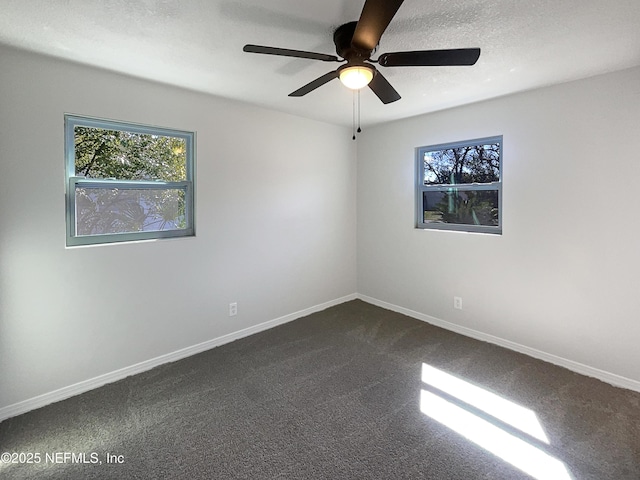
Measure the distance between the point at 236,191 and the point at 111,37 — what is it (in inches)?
60.3

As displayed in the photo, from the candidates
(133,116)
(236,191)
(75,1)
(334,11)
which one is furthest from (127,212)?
(334,11)

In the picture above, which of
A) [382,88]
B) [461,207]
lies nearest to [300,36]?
[382,88]

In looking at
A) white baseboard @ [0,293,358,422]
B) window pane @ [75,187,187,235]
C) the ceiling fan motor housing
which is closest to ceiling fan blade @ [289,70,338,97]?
the ceiling fan motor housing

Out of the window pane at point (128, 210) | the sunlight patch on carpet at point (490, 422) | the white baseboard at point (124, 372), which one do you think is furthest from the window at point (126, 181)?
the sunlight patch on carpet at point (490, 422)

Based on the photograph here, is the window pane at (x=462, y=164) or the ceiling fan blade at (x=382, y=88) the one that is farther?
the window pane at (x=462, y=164)

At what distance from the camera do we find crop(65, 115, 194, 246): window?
2.38 metres

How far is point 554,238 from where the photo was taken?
2754 mm

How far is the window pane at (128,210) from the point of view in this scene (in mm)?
2439

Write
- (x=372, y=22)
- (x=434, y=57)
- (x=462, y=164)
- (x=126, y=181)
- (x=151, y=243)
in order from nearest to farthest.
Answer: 1. (x=372, y=22)
2. (x=434, y=57)
3. (x=126, y=181)
4. (x=151, y=243)
5. (x=462, y=164)

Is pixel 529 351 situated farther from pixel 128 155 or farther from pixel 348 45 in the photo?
pixel 128 155

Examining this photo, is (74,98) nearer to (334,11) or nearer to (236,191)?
(236,191)

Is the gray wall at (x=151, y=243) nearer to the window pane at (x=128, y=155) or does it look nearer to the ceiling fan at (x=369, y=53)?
the window pane at (x=128, y=155)

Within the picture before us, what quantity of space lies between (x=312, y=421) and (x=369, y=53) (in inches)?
86.5

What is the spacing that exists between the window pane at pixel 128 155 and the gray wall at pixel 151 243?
14cm
